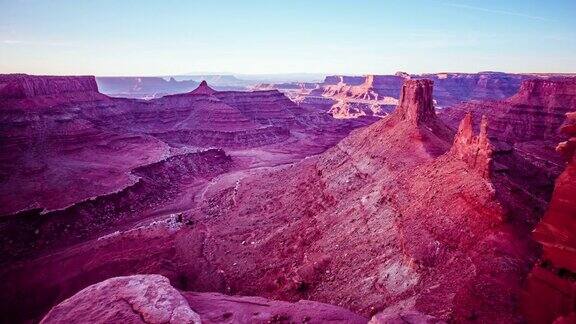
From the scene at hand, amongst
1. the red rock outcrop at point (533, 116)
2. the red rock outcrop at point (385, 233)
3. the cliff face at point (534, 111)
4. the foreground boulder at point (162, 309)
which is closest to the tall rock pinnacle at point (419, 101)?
the red rock outcrop at point (385, 233)

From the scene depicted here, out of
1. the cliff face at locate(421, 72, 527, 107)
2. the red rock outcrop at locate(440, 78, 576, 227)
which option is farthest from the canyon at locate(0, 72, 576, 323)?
the cliff face at locate(421, 72, 527, 107)

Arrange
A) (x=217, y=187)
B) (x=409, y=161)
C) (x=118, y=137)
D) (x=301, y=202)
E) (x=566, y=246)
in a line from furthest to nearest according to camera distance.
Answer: (x=118, y=137), (x=217, y=187), (x=301, y=202), (x=409, y=161), (x=566, y=246)

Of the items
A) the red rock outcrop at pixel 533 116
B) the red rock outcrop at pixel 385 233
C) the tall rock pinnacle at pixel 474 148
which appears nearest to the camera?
the red rock outcrop at pixel 385 233

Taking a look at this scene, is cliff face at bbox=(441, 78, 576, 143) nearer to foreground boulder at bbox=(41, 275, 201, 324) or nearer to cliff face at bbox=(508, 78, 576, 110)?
cliff face at bbox=(508, 78, 576, 110)

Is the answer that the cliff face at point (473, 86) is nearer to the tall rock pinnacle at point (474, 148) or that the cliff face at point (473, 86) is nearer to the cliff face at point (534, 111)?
the cliff face at point (534, 111)

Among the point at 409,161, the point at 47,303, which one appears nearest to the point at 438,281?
the point at 409,161

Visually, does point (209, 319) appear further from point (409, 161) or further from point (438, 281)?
point (409, 161)
